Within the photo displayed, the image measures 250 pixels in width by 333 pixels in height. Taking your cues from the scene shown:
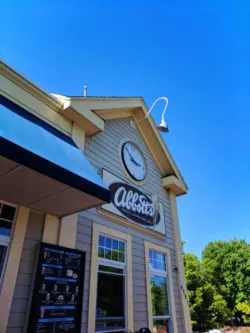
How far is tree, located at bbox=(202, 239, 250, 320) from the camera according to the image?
32.3m

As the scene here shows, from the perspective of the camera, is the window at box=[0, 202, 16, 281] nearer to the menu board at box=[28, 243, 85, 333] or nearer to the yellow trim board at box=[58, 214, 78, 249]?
the menu board at box=[28, 243, 85, 333]

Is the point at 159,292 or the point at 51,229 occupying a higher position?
the point at 51,229

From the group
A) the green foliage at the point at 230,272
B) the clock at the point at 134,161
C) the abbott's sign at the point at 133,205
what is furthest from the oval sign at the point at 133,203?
the green foliage at the point at 230,272

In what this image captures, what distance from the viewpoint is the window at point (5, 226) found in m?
3.47

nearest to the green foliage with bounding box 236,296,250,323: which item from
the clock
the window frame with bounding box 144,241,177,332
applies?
the window frame with bounding box 144,241,177,332

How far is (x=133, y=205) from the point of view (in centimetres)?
630

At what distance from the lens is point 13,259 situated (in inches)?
136

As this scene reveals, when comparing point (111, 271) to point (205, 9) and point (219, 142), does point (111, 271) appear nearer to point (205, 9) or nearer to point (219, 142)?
point (205, 9)

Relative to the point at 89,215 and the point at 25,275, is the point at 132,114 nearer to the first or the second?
the point at 89,215

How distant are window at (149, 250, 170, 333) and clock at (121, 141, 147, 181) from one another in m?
2.16

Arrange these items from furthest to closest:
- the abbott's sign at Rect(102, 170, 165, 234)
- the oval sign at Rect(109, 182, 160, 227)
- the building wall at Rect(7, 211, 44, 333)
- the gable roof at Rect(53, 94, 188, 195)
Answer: the oval sign at Rect(109, 182, 160, 227), the abbott's sign at Rect(102, 170, 165, 234), the gable roof at Rect(53, 94, 188, 195), the building wall at Rect(7, 211, 44, 333)

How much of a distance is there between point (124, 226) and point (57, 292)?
2.40 metres

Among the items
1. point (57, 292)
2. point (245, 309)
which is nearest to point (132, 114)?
point (57, 292)

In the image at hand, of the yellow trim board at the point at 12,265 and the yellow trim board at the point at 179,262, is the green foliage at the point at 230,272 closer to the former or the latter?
the yellow trim board at the point at 179,262
